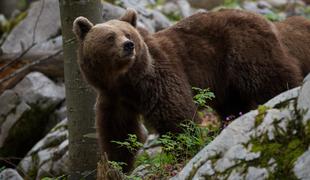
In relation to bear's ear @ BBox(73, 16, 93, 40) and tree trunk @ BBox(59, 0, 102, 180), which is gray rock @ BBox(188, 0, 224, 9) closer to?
tree trunk @ BBox(59, 0, 102, 180)

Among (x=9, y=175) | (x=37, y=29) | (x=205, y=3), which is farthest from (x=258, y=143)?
(x=205, y=3)

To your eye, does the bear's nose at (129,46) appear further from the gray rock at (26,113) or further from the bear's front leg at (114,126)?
the gray rock at (26,113)

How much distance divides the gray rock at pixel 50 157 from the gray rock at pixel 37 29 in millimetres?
2693

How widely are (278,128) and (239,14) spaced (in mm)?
3661

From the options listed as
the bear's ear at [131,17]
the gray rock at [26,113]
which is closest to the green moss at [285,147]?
the bear's ear at [131,17]

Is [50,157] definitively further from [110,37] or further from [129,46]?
[129,46]

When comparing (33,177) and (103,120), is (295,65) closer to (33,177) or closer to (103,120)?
(103,120)

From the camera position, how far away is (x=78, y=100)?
693 centimetres

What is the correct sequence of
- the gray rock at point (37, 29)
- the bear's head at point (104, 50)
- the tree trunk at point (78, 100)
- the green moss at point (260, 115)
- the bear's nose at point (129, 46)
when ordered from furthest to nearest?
the gray rock at point (37, 29)
the tree trunk at point (78, 100)
the bear's head at point (104, 50)
the bear's nose at point (129, 46)
the green moss at point (260, 115)

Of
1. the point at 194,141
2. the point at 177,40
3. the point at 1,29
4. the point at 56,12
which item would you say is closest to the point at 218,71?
the point at 177,40

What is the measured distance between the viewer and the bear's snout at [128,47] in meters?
6.30

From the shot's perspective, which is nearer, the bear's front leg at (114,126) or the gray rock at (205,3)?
the bear's front leg at (114,126)

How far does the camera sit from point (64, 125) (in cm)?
970

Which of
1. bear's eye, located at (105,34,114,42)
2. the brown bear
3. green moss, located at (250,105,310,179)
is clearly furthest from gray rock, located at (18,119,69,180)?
green moss, located at (250,105,310,179)
